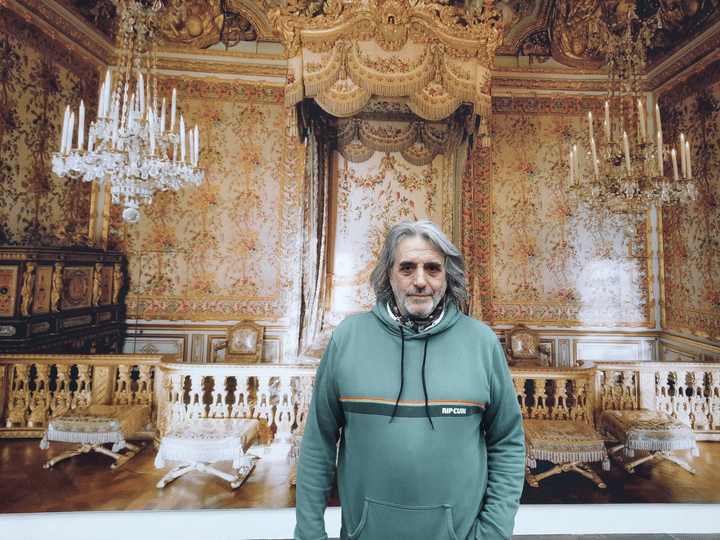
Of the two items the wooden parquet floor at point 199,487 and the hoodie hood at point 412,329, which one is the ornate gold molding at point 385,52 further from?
the wooden parquet floor at point 199,487

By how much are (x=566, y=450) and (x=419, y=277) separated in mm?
2210

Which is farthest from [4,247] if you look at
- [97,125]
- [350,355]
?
[350,355]

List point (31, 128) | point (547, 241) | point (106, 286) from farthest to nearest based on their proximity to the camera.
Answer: point (547, 241)
point (106, 286)
point (31, 128)

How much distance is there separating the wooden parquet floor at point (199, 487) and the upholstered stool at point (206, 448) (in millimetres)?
73

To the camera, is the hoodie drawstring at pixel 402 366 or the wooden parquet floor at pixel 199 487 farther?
the wooden parquet floor at pixel 199 487

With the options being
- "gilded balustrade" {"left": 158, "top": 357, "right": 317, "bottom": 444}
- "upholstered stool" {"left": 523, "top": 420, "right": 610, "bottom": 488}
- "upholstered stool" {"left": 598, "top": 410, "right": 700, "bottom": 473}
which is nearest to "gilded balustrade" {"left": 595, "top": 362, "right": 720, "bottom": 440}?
"upholstered stool" {"left": 598, "top": 410, "right": 700, "bottom": 473}

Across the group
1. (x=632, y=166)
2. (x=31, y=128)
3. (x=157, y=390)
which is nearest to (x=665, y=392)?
(x=632, y=166)

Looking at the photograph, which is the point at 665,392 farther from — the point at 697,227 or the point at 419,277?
the point at 419,277

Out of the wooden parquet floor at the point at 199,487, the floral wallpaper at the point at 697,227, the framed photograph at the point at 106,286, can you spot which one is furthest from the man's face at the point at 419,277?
the floral wallpaper at the point at 697,227

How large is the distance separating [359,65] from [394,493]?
10.3 ft

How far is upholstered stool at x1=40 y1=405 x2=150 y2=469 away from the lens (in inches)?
109

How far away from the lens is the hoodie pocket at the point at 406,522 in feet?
3.36

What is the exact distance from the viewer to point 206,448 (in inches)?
97.2

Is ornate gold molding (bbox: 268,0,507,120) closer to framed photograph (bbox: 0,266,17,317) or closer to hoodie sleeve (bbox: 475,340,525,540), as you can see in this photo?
hoodie sleeve (bbox: 475,340,525,540)
